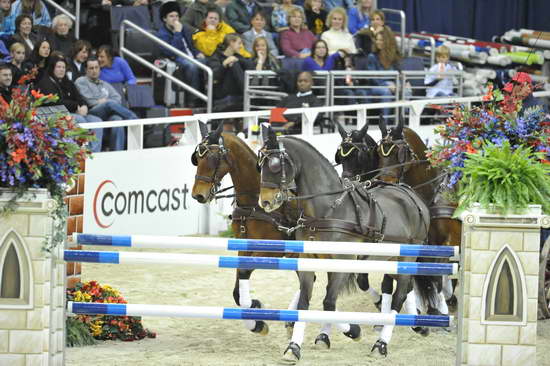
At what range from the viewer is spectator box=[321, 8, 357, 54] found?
18.3 m

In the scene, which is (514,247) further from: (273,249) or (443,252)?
(273,249)

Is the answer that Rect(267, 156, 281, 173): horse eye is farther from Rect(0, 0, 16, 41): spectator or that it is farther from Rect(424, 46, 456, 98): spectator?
Rect(424, 46, 456, 98): spectator

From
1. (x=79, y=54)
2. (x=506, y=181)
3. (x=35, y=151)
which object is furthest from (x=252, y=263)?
(x=79, y=54)

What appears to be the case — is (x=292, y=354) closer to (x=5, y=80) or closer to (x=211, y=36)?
(x=5, y=80)

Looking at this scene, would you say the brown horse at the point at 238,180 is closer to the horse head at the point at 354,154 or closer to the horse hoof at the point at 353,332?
the horse head at the point at 354,154

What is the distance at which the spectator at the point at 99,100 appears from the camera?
1406cm

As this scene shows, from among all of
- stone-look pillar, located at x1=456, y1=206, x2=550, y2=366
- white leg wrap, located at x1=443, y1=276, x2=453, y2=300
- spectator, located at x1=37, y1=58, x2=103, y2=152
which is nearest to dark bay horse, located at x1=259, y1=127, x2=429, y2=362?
white leg wrap, located at x1=443, y1=276, x2=453, y2=300

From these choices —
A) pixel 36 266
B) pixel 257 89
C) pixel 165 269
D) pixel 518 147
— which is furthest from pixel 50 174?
pixel 257 89

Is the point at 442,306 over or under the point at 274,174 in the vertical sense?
under

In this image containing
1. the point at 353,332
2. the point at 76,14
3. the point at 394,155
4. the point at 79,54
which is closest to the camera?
the point at 353,332

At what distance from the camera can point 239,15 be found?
18172 mm

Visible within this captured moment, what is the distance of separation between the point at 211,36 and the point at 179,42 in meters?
0.53

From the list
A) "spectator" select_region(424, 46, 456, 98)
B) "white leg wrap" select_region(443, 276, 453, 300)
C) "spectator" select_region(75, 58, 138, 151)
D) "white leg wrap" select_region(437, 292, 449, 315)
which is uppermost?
"spectator" select_region(424, 46, 456, 98)

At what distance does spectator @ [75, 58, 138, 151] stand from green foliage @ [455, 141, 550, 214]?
299 inches
